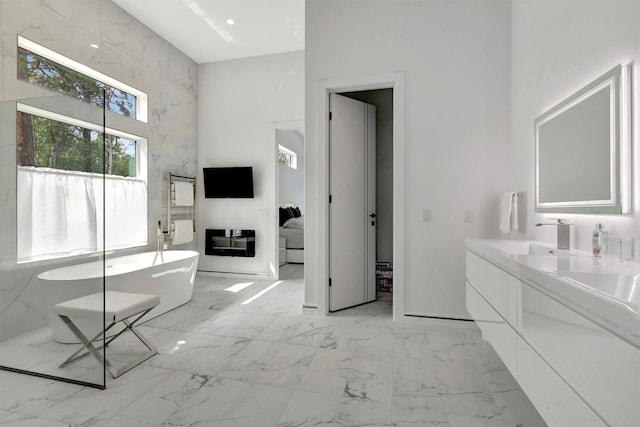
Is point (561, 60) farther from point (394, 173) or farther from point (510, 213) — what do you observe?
point (394, 173)

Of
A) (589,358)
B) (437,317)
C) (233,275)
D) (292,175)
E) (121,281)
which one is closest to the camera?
(589,358)

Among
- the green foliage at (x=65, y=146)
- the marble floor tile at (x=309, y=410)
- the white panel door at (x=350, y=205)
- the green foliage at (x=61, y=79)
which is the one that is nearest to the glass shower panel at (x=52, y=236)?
the green foliage at (x=65, y=146)

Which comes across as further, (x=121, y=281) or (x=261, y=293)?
(x=261, y=293)

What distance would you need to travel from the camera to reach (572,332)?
0.97m

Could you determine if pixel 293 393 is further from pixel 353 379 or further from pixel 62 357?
pixel 62 357

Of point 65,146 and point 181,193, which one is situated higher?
point 65,146

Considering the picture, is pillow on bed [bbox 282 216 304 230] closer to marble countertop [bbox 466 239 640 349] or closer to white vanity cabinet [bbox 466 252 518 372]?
white vanity cabinet [bbox 466 252 518 372]

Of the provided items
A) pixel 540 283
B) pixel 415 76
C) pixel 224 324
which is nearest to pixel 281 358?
pixel 224 324

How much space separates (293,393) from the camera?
5.95 feet

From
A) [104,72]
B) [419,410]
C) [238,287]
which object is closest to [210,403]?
[419,410]

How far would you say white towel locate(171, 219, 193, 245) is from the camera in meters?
4.45

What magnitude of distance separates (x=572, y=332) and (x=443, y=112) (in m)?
2.31

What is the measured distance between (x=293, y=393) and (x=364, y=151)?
254 cm

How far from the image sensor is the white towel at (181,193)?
14.7ft
